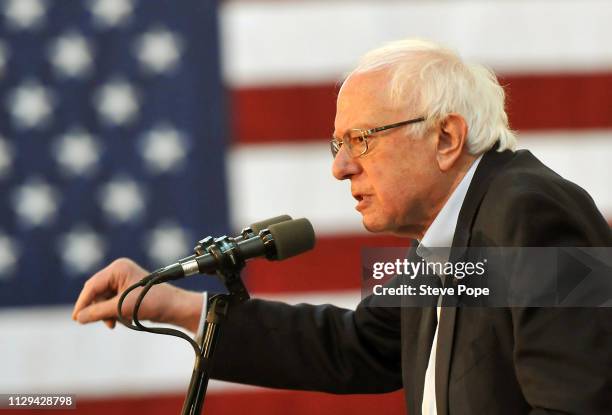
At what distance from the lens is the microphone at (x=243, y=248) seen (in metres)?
1.33

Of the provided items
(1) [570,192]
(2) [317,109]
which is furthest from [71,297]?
(1) [570,192]

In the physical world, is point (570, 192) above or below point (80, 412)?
above

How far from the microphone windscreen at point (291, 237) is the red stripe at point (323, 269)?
5.37ft

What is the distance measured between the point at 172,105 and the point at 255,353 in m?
1.42

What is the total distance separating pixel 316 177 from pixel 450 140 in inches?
58.7

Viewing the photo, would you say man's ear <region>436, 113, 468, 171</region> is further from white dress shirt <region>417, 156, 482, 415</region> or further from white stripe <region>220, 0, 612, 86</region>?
white stripe <region>220, 0, 612, 86</region>

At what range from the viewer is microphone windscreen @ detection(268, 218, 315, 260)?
1.39 metres

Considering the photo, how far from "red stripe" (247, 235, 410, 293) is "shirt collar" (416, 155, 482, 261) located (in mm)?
1449

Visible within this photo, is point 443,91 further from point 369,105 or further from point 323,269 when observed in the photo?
point 323,269

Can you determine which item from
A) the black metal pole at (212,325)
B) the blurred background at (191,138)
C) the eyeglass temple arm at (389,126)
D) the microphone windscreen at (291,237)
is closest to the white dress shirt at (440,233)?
the eyeglass temple arm at (389,126)

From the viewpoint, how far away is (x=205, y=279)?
9.95ft

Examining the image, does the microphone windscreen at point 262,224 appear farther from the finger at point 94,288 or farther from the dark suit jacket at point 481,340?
the finger at point 94,288

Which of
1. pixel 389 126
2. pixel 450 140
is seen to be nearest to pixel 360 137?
pixel 389 126

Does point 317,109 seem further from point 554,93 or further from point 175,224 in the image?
point 554,93
